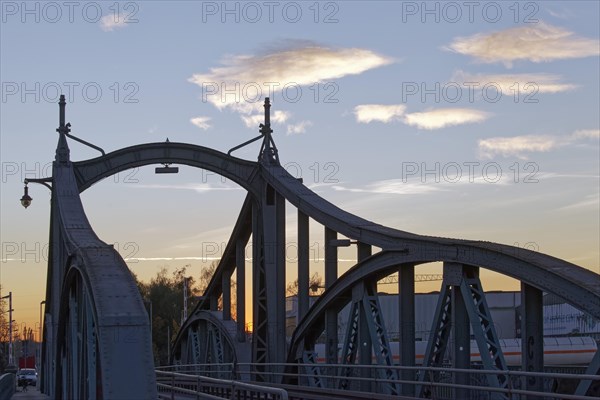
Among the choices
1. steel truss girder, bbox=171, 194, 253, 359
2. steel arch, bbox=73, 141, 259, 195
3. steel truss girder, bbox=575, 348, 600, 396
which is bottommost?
steel truss girder, bbox=575, 348, 600, 396

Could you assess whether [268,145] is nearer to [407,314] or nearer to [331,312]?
[331,312]

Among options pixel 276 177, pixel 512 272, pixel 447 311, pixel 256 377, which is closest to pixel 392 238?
pixel 447 311

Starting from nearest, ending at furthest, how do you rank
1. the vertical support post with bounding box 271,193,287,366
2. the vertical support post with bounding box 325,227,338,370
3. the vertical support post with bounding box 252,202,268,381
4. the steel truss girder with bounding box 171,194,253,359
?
the vertical support post with bounding box 325,227,338,370 → the vertical support post with bounding box 271,193,287,366 → the vertical support post with bounding box 252,202,268,381 → the steel truss girder with bounding box 171,194,253,359

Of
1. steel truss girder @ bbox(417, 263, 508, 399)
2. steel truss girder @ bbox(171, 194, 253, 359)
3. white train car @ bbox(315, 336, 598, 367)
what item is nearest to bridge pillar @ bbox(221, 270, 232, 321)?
steel truss girder @ bbox(171, 194, 253, 359)

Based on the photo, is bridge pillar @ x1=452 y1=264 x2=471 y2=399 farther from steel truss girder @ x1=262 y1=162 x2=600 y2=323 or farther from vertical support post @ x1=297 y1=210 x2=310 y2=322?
vertical support post @ x1=297 y1=210 x2=310 y2=322

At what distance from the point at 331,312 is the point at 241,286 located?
1294 cm

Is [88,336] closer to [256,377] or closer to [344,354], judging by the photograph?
[344,354]

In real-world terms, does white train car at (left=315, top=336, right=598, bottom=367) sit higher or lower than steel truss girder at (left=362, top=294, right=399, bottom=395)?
lower

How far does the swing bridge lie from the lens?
53.4ft

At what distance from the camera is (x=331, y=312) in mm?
31156

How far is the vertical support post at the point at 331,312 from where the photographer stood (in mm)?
31172

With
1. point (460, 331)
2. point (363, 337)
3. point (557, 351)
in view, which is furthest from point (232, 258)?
point (460, 331)

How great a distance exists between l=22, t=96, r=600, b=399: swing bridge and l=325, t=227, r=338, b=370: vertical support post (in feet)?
0.14

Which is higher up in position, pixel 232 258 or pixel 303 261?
pixel 232 258
